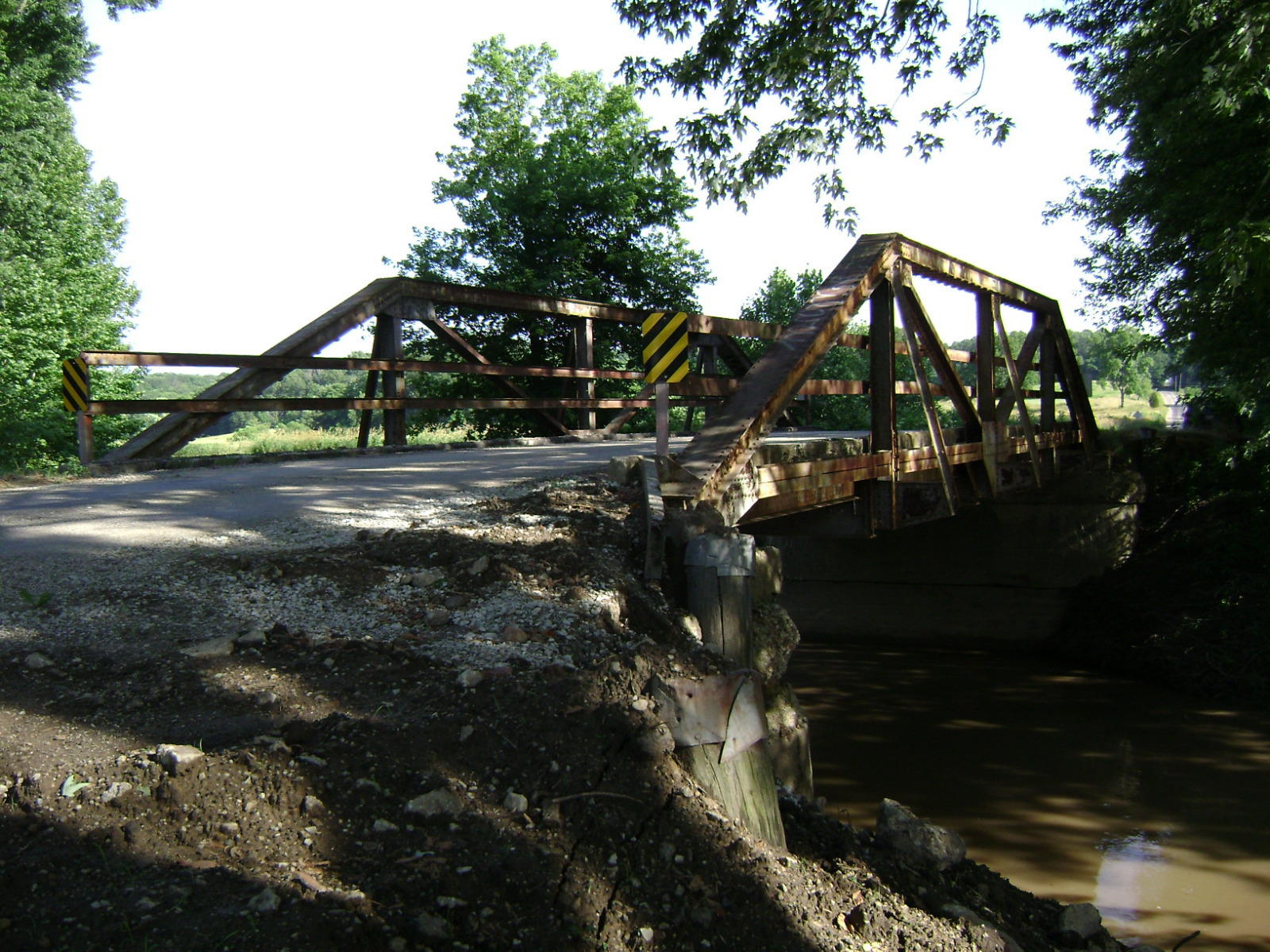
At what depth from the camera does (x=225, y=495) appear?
20.7 ft

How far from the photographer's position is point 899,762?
923 cm

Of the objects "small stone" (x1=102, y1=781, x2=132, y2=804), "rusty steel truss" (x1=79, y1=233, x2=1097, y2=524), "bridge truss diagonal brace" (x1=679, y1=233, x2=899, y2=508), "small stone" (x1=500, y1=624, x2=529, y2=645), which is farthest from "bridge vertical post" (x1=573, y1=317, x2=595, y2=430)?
"small stone" (x1=102, y1=781, x2=132, y2=804)

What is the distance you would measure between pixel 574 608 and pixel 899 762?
6249mm

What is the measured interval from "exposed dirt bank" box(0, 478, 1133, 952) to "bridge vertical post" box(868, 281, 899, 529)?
316 centimetres

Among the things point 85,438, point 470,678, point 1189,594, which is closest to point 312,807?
point 470,678

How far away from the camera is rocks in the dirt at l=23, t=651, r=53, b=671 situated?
10.5 feet

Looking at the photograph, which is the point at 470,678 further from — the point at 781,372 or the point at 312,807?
the point at 781,372

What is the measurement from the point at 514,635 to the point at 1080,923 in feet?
8.02

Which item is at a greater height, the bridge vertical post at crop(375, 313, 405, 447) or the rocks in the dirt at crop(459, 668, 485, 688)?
the bridge vertical post at crop(375, 313, 405, 447)

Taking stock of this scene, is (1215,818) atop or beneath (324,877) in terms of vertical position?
beneath

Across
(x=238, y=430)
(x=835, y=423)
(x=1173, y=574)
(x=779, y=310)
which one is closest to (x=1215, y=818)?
(x=1173, y=574)

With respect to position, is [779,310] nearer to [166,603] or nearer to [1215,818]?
[1215,818]

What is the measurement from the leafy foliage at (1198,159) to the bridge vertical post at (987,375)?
2094 mm

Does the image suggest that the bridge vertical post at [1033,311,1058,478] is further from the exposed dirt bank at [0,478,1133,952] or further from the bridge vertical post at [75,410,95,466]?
the bridge vertical post at [75,410,95,466]
